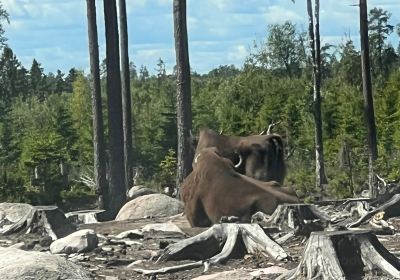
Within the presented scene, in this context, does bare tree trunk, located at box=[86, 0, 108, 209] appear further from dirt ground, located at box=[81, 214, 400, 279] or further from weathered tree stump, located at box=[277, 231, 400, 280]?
weathered tree stump, located at box=[277, 231, 400, 280]

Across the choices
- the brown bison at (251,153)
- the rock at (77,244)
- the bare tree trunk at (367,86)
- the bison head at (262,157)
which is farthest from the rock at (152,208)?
the bare tree trunk at (367,86)

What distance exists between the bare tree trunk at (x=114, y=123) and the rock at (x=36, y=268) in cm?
1454

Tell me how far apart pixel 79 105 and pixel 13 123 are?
4.27 meters

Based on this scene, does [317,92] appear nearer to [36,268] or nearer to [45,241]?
[45,241]

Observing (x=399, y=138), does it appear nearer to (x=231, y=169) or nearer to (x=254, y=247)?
(x=231, y=169)

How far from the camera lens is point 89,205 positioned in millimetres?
30969

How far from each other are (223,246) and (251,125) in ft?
90.2

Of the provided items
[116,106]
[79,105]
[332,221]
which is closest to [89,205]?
[116,106]

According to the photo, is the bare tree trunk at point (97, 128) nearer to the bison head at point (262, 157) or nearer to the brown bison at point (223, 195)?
the bison head at point (262, 157)

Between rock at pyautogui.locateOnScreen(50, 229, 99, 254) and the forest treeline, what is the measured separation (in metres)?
12.1

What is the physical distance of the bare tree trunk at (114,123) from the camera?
25.0 m

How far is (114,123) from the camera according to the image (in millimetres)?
25438

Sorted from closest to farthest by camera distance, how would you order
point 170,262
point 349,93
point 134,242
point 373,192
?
point 170,262 → point 134,242 → point 373,192 → point 349,93

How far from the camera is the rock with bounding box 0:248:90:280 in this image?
32.3ft
